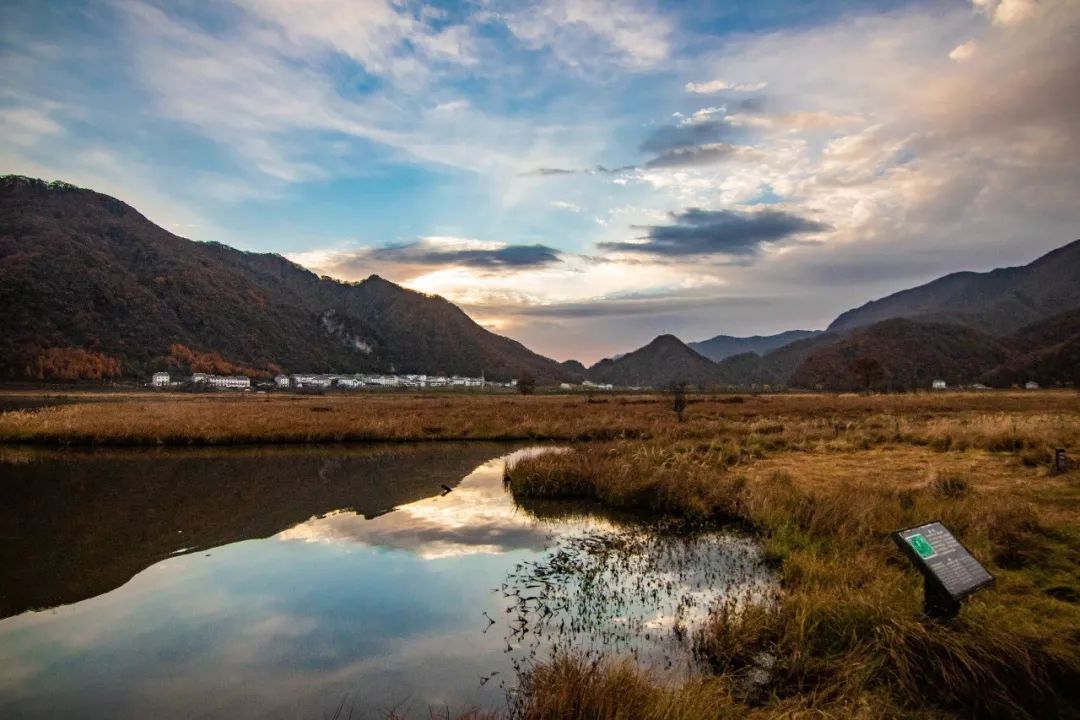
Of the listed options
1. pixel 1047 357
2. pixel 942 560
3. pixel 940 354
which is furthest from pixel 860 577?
pixel 940 354

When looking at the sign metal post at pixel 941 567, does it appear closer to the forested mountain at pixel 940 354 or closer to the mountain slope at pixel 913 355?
the forested mountain at pixel 940 354

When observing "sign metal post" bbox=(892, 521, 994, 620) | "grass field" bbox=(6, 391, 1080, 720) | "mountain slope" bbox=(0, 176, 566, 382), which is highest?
"mountain slope" bbox=(0, 176, 566, 382)

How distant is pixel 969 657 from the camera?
588 cm

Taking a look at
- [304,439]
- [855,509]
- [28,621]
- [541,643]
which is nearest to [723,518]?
[855,509]

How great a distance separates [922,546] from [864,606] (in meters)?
1.30

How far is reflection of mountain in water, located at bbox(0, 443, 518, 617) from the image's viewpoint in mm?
11352

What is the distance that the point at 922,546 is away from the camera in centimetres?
625

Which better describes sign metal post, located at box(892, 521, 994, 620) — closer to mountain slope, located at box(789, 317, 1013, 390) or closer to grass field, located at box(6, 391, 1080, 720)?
grass field, located at box(6, 391, 1080, 720)

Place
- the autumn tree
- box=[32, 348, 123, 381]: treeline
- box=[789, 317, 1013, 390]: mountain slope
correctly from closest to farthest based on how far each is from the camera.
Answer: the autumn tree, box=[32, 348, 123, 381]: treeline, box=[789, 317, 1013, 390]: mountain slope

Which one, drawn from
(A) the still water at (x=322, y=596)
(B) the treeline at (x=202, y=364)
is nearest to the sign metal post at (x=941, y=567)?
(A) the still water at (x=322, y=596)

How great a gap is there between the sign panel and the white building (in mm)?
133472

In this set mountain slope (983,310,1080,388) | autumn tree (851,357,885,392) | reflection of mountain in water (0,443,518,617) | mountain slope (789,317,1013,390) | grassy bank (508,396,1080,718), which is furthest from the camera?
mountain slope (789,317,1013,390)

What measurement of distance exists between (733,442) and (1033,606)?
18.3 metres

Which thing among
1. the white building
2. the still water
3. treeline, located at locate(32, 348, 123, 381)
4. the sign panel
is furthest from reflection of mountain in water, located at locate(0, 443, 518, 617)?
the white building
